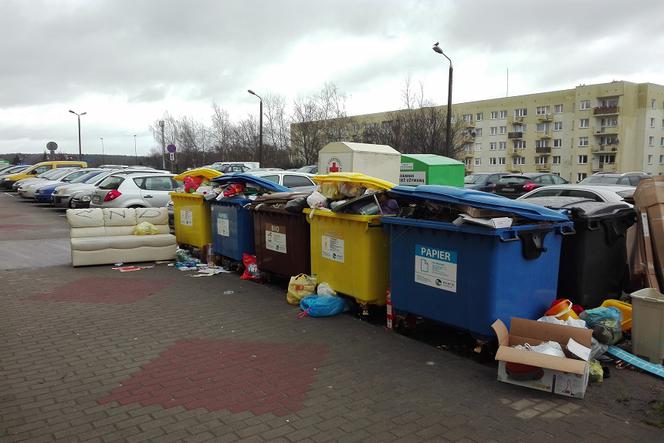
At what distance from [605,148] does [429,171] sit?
66.4 m

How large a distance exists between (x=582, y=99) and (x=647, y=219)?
7320 cm

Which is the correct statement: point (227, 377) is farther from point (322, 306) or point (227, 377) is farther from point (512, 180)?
point (512, 180)

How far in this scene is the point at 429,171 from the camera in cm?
1373

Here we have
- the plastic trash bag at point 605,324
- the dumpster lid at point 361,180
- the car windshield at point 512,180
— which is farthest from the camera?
the car windshield at point 512,180

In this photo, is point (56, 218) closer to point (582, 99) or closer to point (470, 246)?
point (470, 246)

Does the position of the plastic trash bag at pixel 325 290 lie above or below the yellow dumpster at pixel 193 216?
below

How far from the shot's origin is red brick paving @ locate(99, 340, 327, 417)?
3.93 meters

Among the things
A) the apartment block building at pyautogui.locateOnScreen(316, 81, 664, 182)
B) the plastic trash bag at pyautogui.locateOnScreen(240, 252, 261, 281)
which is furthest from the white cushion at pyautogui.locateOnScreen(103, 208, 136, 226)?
the apartment block building at pyautogui.locateOnScreen(316, 81, 664, 182)

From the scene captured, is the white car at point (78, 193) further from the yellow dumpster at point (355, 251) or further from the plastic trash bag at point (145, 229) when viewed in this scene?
the yellow dumpster at point (355, 251)

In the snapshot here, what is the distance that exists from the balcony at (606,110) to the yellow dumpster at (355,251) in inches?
2830

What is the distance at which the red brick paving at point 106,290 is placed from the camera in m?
7.00

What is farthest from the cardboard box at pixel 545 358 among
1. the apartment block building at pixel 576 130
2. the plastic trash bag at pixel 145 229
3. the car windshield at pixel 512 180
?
the apartment block building at pixel 576 130

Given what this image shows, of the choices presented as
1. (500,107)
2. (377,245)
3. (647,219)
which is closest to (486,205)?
(377,245)

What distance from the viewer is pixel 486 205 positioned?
188 inches
